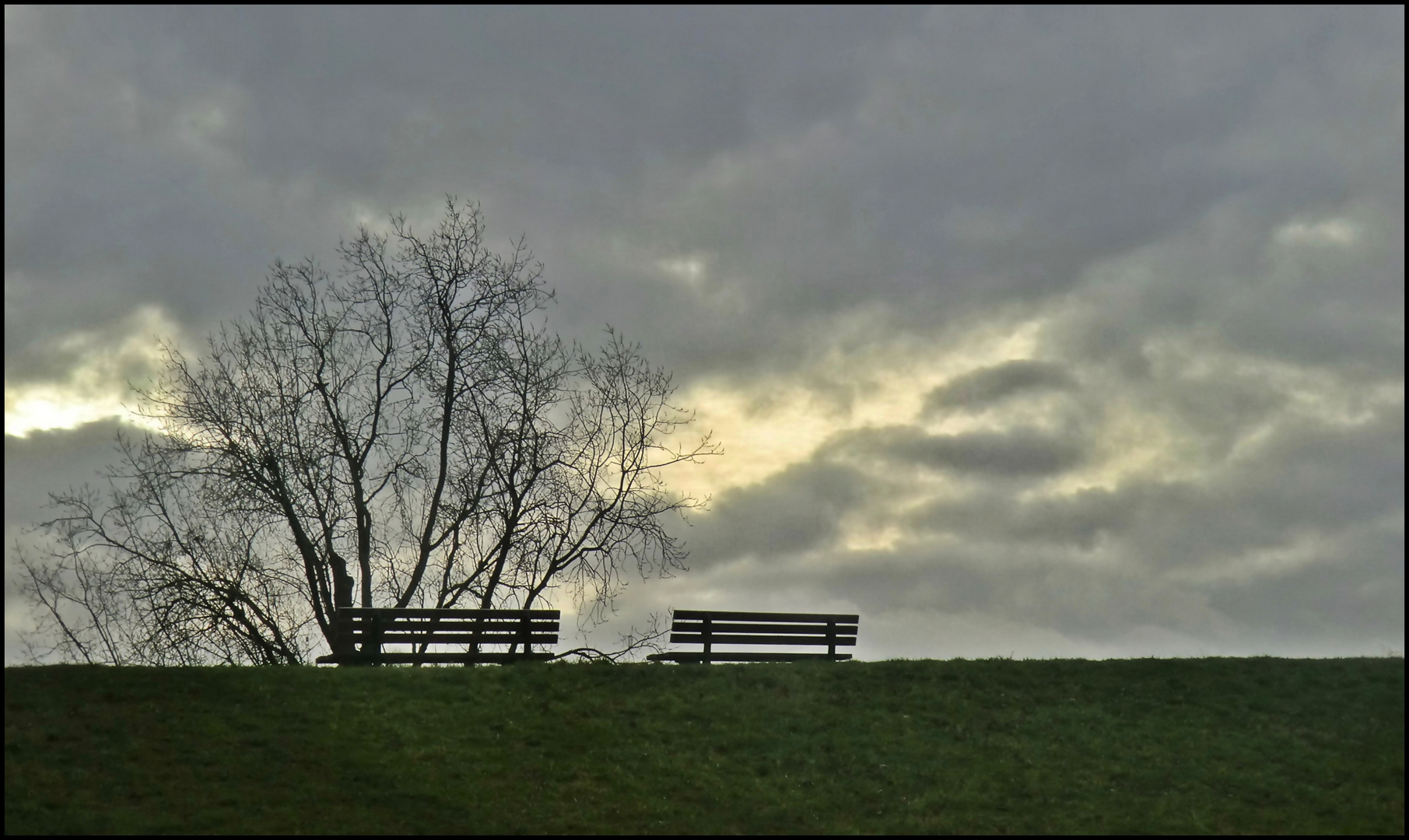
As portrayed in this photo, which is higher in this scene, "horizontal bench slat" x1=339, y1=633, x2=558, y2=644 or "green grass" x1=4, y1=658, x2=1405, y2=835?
"horizontal bench slat" x1=339, y1=633, x2=558, y2=644

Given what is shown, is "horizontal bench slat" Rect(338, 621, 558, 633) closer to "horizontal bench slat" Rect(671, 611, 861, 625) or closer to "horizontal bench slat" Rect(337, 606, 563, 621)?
"horizontal bench slat" Rect(337, 606, 563, 621)

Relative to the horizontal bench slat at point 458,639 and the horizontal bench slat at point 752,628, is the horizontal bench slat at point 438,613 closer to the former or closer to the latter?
the horizontal bench slat at point 458,639

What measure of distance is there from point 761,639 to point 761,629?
21 centimetres

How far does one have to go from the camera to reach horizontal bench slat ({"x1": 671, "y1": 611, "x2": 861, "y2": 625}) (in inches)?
886

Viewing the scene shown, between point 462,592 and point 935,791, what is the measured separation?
Result: 15.7m


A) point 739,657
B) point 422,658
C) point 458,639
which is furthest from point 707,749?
point 422,658

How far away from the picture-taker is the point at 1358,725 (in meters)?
18.4

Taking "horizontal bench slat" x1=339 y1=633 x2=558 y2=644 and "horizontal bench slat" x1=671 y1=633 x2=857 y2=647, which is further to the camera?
"horizontal bench slat" x1=671 y1=633 x2=857 y2=647

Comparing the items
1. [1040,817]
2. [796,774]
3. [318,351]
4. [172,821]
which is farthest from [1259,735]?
[318,351]

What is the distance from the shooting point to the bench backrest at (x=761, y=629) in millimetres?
22453

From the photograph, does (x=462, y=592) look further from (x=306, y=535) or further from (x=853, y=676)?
(x=853, y=676)

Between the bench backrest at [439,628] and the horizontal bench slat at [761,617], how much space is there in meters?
2.78

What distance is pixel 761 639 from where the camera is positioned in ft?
74.4

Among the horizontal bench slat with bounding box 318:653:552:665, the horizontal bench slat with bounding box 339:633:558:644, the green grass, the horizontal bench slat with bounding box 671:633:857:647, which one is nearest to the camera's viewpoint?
the green grass
